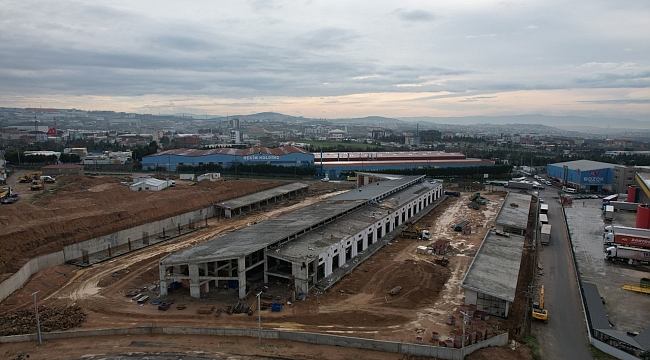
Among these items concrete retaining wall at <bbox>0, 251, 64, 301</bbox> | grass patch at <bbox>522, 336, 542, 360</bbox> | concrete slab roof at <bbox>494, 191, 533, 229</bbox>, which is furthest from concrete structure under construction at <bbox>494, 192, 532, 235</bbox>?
concrete retaining wall at <bbox>0, 251, 64, 301</bbox>

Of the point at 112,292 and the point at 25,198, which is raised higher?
the point at 25,198

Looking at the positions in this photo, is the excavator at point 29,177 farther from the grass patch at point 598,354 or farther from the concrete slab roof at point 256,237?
the grass patch at point 598,354

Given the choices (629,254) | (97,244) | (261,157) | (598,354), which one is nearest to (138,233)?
(97,244)

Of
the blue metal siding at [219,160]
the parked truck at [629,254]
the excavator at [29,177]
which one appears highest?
the blue metal siding at [219,160]

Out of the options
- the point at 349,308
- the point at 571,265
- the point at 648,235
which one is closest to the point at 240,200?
the point at 349,308

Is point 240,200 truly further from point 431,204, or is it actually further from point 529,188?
point 529,188

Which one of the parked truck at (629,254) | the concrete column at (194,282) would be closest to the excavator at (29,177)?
the concrete column at (194,282)
